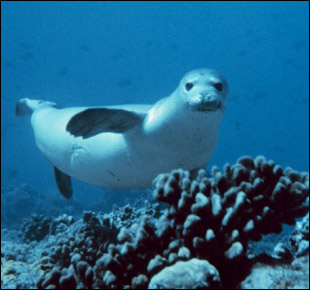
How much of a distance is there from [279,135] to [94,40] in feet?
219

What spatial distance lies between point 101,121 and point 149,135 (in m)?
0.62

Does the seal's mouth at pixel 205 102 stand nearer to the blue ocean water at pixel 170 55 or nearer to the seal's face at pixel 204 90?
the seal's face at pixel 204 90

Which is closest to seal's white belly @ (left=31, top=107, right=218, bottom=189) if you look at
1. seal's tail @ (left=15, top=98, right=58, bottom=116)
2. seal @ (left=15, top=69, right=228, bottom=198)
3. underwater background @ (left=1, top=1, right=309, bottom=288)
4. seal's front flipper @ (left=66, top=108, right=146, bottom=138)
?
seal @ (left=15, top=69, right=228, bottom=198)

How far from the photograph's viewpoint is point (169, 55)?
9938 cm

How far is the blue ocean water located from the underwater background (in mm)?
311

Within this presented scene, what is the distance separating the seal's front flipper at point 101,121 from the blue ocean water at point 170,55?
76.7 metres

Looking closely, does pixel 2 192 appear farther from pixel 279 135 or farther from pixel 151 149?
pixel 279 135

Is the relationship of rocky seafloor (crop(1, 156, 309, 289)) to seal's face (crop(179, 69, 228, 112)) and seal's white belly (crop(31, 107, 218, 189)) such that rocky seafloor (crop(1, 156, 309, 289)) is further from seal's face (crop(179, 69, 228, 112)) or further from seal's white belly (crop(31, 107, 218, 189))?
seal's white belly (crop(31, 107, 218, 189))

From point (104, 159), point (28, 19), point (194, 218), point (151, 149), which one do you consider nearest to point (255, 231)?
point (194, 218)

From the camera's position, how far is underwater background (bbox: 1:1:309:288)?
8700 centimetres

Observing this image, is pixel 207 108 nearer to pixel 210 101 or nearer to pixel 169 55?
pixel 210 101

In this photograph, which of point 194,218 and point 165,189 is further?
point 165,189

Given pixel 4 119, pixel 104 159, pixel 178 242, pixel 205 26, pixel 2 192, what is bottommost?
pixel 4 119

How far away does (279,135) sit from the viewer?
3912 inches
